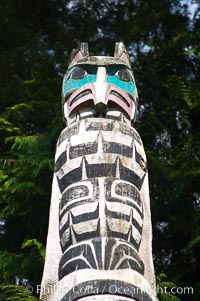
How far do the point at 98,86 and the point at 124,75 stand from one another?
46 centimetres

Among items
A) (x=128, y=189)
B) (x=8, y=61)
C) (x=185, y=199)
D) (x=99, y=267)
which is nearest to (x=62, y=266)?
(x=99, y=267)

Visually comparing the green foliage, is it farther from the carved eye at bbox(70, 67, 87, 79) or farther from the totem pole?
the carved eye at bbox(70, 67, 87, 79)

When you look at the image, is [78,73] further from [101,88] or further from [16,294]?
[16,294]

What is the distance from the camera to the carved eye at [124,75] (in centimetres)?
639

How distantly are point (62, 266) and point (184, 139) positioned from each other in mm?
4051

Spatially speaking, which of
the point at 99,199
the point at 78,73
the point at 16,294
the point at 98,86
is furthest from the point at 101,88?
the point at 16,294

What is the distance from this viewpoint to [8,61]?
30.7 ft

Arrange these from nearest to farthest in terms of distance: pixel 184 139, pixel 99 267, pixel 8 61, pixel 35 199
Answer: pixel 99 267, pixel 35 199, pixel 184 139, pixel 8 61

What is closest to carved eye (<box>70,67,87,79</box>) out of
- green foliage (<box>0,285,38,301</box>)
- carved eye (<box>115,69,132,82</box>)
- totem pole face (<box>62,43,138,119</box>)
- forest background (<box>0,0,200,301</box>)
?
totem pole face (<box>62,43,138,119</box>)

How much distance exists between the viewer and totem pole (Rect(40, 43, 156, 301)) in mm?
4652

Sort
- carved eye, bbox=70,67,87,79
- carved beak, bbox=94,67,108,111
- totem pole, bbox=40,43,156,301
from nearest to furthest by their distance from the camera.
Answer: totem pole, bbox=40,43,156,301 → carved beak, bbox=94,67,108,111 → carved eye, bbox=70,67,87,79

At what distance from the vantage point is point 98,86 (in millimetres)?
6086

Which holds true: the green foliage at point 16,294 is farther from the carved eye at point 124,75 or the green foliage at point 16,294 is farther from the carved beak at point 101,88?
the carved eye at point 124,75

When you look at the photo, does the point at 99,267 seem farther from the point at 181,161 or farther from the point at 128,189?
the point at 181,161
